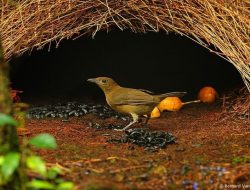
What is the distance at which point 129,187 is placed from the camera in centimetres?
257

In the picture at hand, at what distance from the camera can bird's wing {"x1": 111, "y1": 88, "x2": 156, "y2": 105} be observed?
181 inches

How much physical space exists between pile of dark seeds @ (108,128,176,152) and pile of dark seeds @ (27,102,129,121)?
1192 mm

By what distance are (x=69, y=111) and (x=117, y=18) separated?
116cm

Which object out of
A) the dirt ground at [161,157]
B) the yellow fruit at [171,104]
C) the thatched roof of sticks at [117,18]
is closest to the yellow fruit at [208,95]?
the yellow fruit at [171,104]

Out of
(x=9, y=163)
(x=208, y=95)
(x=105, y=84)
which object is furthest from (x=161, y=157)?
(x=208, y=95)

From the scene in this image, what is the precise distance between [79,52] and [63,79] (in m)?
0.45

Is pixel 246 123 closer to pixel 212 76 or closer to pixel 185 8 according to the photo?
pixel 185 8

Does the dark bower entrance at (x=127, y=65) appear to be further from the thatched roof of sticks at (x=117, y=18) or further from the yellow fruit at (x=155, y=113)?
the thatched roof of sticks at (x=117, y=18)

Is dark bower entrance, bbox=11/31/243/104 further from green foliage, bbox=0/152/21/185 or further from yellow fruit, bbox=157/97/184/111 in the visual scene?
green foliage, bbox=0/152/21/185

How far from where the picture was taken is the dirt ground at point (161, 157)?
2.86 metres

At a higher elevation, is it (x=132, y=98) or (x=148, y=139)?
(x=132, y=98)

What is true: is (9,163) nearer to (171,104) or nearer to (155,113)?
(155,113)

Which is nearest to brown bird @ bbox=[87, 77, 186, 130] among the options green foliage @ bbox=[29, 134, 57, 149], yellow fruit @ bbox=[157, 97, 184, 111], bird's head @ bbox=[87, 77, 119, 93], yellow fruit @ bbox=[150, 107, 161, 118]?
bird's head @ bbox=[87, 77, 119, 93]

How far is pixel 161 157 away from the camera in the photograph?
3406 millimetres
